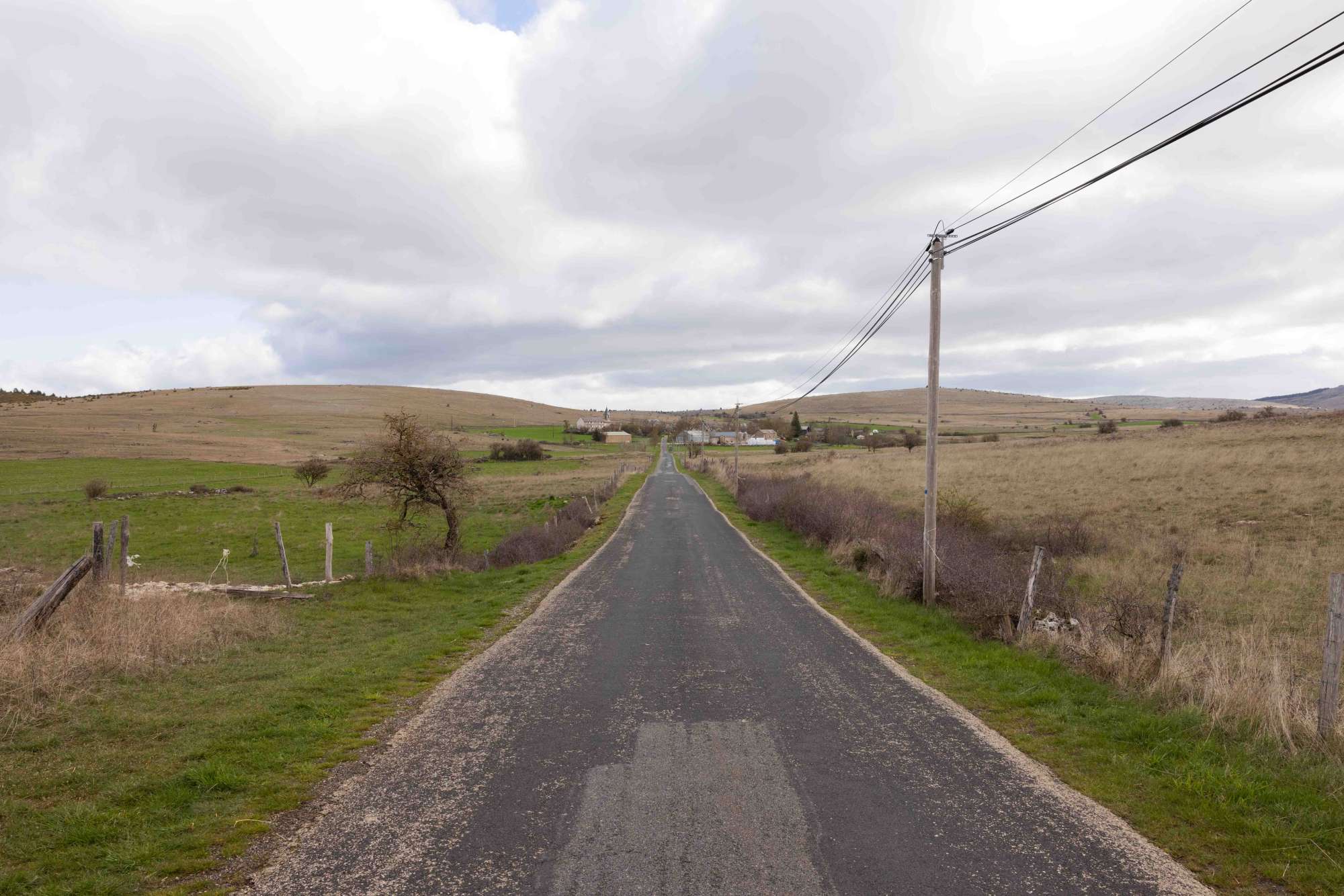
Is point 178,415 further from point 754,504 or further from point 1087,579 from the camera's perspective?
point 1087,579

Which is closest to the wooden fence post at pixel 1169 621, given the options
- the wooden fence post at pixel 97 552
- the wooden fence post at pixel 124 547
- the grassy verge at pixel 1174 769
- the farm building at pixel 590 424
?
the grassy verge at pixel 1174 769

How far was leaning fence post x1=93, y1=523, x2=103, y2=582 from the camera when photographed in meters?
11.4

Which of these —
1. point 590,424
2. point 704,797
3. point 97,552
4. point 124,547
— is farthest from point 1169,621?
point 590,424

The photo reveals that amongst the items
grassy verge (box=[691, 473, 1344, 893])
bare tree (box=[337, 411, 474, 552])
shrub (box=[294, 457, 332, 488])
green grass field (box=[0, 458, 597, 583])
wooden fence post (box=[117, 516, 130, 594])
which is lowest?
green grass field (box=[0, 458, 597, 583])

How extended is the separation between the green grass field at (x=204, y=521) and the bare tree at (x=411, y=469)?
143cm

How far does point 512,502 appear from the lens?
4200cm

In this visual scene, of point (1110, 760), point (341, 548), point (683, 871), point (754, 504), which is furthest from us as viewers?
point (754, 504)

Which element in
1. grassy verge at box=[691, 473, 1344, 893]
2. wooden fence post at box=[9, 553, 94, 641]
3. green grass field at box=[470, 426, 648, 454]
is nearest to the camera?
grassy verge at box=[691, 473, 1344, 893]

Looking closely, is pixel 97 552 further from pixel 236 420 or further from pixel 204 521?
pixel 236 420

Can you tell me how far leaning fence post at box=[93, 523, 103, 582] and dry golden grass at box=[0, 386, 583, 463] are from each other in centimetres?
1702

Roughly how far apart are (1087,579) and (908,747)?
11682mm

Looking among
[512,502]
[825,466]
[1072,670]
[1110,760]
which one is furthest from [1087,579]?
[825,466]

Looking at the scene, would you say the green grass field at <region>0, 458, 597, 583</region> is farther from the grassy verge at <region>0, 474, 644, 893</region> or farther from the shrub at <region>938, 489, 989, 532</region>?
the shrub at <region>938, 489, 989, 532</region>

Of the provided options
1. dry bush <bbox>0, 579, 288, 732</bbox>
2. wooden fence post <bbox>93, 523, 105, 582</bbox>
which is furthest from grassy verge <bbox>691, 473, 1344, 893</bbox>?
wooden fence post <bbox>93, 523, 105, 582</bbox>
